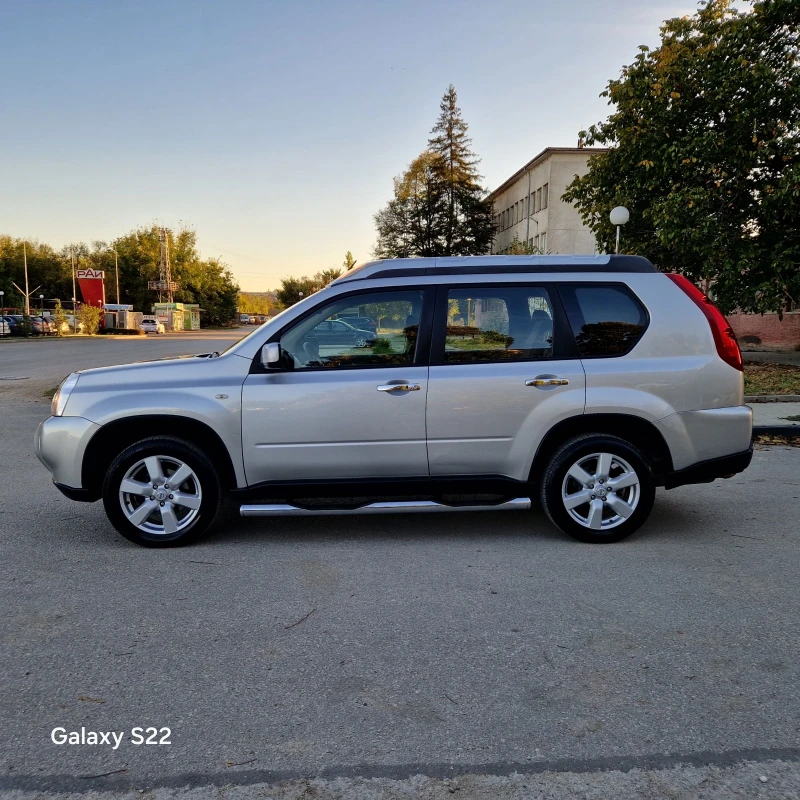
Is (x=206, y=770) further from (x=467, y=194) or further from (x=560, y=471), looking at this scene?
(x=467, y=194)

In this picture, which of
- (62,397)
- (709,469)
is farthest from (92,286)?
(709,469)

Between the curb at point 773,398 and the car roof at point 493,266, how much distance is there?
7.64 m

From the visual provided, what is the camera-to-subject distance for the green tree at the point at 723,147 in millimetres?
15648

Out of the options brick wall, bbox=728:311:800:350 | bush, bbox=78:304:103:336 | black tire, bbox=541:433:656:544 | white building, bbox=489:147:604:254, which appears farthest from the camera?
bush, bbox=78:304:103:336

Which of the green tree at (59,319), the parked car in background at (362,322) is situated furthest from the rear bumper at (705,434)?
the green tree at (59,319)

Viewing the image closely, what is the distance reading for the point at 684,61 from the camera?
16766 mm

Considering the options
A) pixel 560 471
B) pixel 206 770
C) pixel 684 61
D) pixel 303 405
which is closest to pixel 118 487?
pixel 303 405

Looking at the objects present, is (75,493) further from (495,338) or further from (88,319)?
(88,319)

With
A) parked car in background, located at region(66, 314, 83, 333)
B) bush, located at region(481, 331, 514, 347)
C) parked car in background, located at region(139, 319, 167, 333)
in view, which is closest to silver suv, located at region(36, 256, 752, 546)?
bush, located at region(481, 331, 514, 347)

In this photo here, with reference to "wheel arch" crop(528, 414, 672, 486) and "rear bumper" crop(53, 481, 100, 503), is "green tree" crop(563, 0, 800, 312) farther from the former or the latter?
"rear bumper" crop(53, 481, 100, 503)

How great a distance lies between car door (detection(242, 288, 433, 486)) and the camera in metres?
4.59

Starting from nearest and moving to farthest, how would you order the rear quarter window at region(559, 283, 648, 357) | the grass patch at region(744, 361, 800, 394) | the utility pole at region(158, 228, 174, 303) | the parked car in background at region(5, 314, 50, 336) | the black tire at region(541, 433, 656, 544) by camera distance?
the black tire at region(541, 433, 656, 544) → the rear quarter window at region(559, 283, 648, 357) → the grass patch at region(744, 361, 800, 394) → the parked car in background at region(5, 314, 50, 336) → the utility pole at region(158, 228, 174, 303)

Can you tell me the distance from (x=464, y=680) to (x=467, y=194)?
66.3 m

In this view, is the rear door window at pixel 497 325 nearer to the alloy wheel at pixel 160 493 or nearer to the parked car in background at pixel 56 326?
the alloy wheel at pixel 160 493
